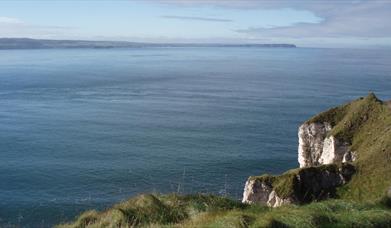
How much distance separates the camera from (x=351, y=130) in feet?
191

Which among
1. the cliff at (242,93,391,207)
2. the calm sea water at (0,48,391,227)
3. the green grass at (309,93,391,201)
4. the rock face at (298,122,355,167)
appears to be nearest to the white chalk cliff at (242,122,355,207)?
the cliff at (242,93,391,207)

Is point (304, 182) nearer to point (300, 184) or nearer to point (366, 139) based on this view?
point (300, 184)

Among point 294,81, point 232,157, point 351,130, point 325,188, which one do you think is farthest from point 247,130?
point 294,81

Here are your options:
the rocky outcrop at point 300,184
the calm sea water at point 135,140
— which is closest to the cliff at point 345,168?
the rocky outcrop at point 300,184

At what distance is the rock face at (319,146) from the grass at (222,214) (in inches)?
1708

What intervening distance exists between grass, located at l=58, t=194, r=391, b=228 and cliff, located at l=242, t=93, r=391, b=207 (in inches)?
961

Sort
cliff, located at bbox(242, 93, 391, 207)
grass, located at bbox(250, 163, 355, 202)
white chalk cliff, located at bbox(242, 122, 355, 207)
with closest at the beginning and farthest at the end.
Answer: white chalk cliff, located at bbox(242, 122, 355, 207)
grass, located at bbox(250, 163, 355, 202)
cliff, located at bbox(242, 93, 391, 207)

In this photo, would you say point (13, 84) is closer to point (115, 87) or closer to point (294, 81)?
point (115, 87)

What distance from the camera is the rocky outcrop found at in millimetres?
44062


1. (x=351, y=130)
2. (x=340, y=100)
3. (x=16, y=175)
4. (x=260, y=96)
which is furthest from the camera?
(x=260, y=96)

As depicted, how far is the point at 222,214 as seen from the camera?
11406 millimetres

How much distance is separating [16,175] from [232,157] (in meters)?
33.9

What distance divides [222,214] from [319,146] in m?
54.9

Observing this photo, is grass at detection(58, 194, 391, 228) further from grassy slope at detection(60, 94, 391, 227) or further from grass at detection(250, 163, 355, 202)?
grass at detection(250, 163, 355, 202)
